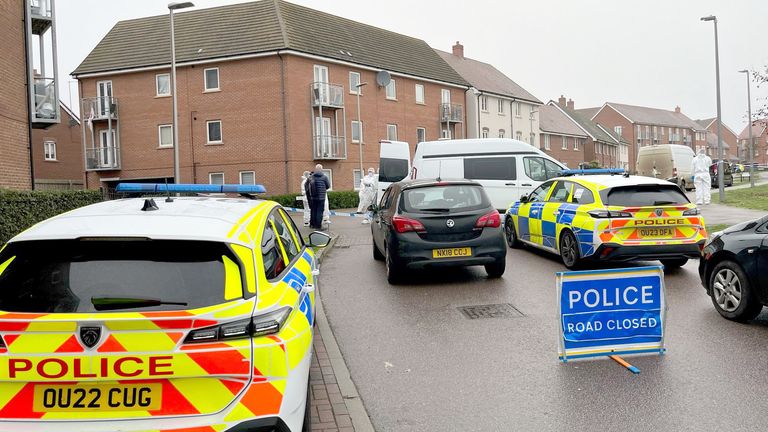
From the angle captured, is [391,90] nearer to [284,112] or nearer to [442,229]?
[284,112]

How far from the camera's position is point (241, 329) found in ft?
10.0

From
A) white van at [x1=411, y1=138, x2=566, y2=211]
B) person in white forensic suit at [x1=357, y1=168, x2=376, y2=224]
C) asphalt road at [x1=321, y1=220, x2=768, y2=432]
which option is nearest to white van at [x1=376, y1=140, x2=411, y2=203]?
person in white forensic suit at [x1=357, y1=168, x2=376, y2=224]

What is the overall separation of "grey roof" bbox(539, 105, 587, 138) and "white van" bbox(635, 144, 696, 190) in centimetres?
2644

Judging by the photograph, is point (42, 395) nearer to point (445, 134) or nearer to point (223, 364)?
point (223, 364)

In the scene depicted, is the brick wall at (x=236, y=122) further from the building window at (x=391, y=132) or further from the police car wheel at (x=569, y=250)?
the police car wheel at (x=569, y=250)

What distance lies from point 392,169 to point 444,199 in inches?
611

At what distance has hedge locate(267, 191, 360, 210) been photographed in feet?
103

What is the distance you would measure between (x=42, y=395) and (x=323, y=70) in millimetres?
34220

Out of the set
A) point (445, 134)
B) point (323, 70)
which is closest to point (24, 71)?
point (323, 70)

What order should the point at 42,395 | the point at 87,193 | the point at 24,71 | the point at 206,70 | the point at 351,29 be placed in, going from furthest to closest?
the point at 351,29 < the point at 206,70 < the point at 24,71 < the point at 87,193 < the point at 42,395

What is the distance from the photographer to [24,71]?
17.6 m

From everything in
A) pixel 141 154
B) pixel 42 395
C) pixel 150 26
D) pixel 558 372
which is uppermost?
pixel 150 26

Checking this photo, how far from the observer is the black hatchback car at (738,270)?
21.4 feet

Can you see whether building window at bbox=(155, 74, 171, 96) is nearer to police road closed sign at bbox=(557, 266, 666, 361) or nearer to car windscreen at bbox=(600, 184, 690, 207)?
car windscreen at bbox=(600, 184, 690, 207)
